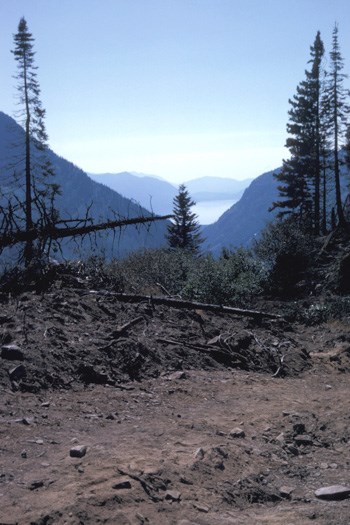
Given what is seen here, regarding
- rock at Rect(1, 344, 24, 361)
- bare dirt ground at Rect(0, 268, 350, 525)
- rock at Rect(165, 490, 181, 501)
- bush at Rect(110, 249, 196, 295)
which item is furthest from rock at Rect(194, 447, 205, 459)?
bush at Rect(110, 249, 196, 295)

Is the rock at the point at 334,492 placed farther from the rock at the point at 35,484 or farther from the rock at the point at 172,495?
the rock at the point at 35,484

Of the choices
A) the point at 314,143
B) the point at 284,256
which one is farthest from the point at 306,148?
the point at 284,256

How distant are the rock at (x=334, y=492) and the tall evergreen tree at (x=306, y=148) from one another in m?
31.0

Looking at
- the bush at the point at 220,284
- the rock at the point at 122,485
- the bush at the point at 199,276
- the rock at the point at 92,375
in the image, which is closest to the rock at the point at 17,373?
the rock at the point at 92,375

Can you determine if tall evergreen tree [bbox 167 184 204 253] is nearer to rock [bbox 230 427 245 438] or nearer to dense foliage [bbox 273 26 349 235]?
dense foliage [bbox 273 26 349 235]

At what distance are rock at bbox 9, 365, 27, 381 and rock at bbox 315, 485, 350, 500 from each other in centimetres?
357

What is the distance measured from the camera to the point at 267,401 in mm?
6426

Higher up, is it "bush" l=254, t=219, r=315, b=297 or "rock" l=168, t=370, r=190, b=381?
"bush" l=254, t=219, r=315, b=297

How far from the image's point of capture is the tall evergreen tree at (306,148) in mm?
35594

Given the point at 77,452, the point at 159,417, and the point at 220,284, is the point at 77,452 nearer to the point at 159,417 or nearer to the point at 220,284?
the point at 159,417

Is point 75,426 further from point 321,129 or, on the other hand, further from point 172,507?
point 321,129

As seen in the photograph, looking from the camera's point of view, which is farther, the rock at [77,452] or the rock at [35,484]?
the rock at [77,452]

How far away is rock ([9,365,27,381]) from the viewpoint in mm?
5730

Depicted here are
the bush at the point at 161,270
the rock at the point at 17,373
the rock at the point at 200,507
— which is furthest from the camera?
the bush at the point at 161,270
